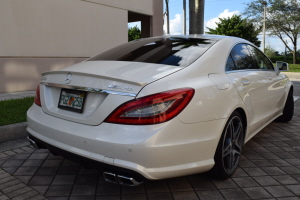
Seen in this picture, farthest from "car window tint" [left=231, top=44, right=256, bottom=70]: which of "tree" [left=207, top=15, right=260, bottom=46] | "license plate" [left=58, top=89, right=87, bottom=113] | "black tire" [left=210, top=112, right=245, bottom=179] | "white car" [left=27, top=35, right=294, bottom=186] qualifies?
"tree" [left=207, top=15, right=260, bottom=46]

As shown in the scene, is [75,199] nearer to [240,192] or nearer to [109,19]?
[240,192]

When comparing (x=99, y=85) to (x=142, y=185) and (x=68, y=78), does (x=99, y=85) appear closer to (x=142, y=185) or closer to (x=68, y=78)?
(x=68, y=78)

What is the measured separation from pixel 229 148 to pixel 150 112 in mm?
1184

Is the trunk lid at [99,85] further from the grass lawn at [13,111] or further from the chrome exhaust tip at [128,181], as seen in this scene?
the grass lawn at [13,111]

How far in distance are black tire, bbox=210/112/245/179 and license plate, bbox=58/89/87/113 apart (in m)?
1.29

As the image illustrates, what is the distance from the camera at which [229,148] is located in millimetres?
3033

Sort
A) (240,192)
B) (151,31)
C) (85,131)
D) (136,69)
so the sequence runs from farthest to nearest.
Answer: (151,31) → (240,192) → (136,69) → (85,131)

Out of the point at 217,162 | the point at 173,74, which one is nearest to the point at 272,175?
the point at 217,162

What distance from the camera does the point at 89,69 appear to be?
269 centimetres

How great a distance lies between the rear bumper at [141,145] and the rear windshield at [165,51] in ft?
2.24

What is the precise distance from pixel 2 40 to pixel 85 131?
649cm

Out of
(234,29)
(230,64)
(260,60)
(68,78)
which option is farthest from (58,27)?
(234,29)

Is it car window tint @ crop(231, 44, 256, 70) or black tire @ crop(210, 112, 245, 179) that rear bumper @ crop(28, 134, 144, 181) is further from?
car window tint @ crop(231, 44, 256, 70)

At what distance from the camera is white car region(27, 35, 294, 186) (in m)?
2.26
